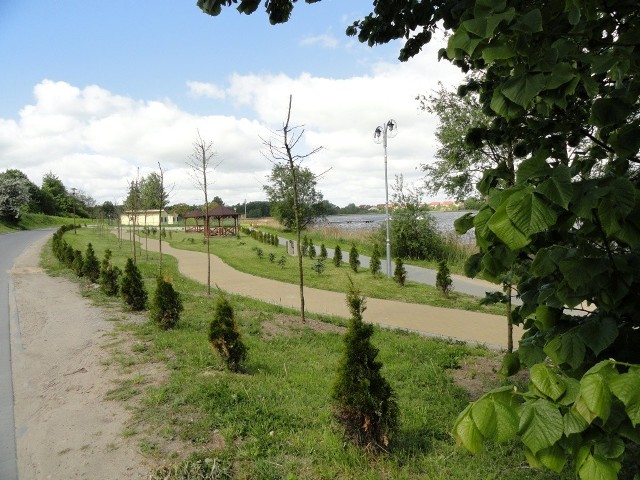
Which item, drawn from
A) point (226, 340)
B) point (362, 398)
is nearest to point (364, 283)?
point (226, 340)

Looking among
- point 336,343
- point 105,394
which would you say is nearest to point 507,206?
point 105,394

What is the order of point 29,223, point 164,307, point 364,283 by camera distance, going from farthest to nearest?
point 29,223 → point 364,283 → point 164,307

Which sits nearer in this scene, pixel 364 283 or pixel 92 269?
pixel 92 269

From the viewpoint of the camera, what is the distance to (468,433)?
1.11m

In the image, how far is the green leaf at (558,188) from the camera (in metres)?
1.07

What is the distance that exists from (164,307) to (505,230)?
824 centimetres

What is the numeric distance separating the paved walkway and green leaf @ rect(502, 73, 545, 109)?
7229mm

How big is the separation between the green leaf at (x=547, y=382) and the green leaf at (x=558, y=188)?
0.44m

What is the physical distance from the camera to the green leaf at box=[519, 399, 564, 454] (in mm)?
1055

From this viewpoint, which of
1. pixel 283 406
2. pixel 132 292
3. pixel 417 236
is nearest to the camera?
pixel 283 406

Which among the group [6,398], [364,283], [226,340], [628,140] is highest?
[628,140]

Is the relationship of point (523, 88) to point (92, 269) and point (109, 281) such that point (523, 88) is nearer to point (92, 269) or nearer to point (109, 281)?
point (109, 281)

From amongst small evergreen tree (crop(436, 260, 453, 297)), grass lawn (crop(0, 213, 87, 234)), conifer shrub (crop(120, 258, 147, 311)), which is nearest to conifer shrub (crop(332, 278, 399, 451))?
conifer shrub (crop(120, 258, 147, 311))

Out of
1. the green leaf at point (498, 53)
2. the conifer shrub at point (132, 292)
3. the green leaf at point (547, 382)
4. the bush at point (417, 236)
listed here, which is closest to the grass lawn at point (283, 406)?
the conifer shrub at point (132, 292)
